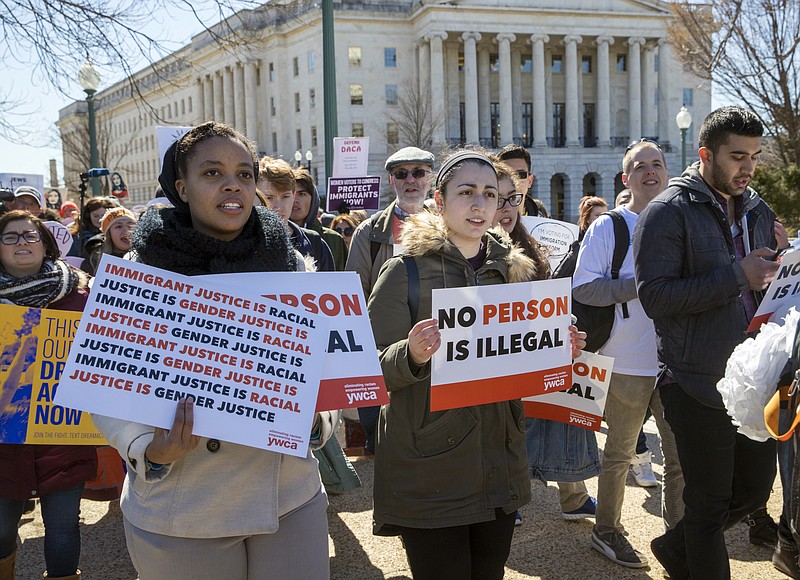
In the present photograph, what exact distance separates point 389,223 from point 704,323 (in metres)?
2.47

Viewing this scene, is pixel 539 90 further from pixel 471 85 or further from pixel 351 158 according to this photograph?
pixel 351 158

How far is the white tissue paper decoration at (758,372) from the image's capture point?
8.49 ft

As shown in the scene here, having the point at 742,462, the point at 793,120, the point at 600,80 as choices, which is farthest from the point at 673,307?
the point at 600,80

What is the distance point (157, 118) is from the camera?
28.0ft

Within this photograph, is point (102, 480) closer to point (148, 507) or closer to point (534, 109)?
point (148, 507)

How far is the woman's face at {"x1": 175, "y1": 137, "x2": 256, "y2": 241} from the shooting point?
2.56 metres

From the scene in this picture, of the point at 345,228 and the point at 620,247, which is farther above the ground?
the point at 345,228

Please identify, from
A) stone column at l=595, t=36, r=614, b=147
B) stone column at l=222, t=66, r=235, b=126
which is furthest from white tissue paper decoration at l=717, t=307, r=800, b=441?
stone column at l=222, t=66, r=235, b=126

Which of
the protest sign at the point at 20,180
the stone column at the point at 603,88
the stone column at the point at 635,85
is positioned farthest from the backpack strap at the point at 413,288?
the stone column at the point at 635,85

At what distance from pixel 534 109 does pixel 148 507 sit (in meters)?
72.6

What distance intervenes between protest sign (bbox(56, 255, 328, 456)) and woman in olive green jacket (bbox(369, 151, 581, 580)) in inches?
24.9

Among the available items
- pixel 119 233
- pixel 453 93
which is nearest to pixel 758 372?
pixel 119 233

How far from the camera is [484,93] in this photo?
2891 inches

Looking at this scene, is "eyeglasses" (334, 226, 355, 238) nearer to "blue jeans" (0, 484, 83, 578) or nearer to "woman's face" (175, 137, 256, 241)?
"blue jeans" (0, 484, 83, 578)
